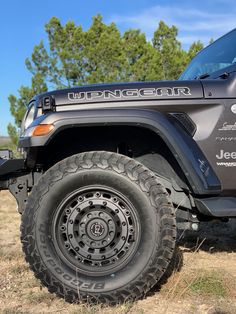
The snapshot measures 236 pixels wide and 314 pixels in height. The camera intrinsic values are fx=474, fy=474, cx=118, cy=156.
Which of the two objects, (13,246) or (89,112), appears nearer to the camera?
(89,112)

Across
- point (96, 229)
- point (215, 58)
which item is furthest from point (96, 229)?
point (215, 58)

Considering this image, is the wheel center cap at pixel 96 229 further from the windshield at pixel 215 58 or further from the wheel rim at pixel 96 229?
the windshield at pixel 215 58

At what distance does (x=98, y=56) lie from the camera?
42.8 feet

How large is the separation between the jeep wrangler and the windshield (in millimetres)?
616

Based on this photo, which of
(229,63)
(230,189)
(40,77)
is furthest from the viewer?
(40,77)

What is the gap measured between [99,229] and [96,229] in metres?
0.02

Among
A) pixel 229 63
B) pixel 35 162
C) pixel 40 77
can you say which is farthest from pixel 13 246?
pixel 40 77

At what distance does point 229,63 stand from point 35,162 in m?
1.98

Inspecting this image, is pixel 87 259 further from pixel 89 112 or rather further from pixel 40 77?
pixel 40 77

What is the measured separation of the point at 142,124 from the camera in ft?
11.8

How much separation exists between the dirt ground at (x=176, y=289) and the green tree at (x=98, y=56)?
25.8ft

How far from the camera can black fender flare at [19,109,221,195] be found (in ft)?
11.7

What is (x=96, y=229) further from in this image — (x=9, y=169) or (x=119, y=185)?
(x=9, y=169)

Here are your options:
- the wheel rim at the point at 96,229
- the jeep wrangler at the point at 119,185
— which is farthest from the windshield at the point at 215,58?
the wheel rim at the point at 96,229
